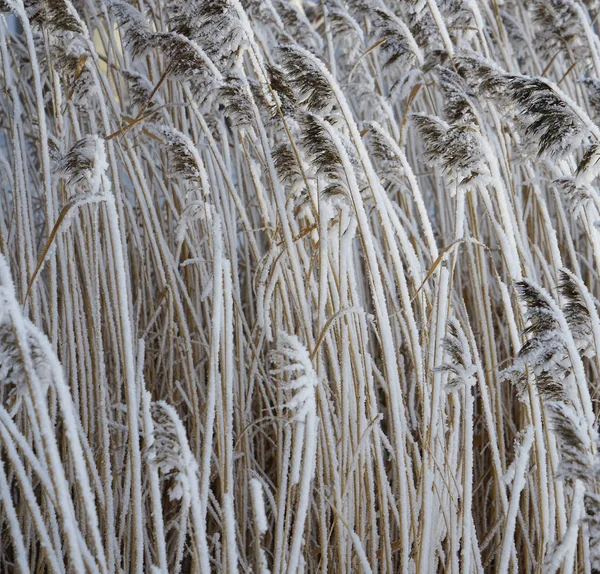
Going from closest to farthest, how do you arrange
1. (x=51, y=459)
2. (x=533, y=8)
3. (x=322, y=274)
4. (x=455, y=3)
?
(x=51, y=459)
(x=322, y=274)
(x=455, y=3)
(x=533, y=8)

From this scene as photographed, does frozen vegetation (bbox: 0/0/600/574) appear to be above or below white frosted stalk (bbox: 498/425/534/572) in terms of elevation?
above

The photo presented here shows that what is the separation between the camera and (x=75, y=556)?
0.71 metres

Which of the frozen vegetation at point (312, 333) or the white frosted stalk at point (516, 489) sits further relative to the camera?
the white frosted stalk at point (516, 489)

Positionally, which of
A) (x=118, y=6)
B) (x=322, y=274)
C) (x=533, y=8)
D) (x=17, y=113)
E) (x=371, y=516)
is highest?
(x=533, y=8)

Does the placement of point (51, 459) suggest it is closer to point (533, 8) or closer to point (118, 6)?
point (118, 6)

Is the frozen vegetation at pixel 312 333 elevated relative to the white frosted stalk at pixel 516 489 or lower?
elevated

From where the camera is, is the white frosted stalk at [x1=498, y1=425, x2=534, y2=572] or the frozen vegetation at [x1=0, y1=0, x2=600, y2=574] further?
the white frosted stalk at [x1=498, y1=425, x2=534, y2=572]

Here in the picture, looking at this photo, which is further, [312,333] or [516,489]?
[312,333]

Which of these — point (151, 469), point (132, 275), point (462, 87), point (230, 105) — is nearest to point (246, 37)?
point (230, 105)

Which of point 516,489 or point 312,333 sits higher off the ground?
point 312,333

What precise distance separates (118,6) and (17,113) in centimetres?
26

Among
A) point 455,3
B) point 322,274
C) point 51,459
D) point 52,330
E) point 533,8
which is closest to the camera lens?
point 51,459

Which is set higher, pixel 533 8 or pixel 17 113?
pixel 533 8

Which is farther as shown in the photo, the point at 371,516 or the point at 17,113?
the point at 17,113
